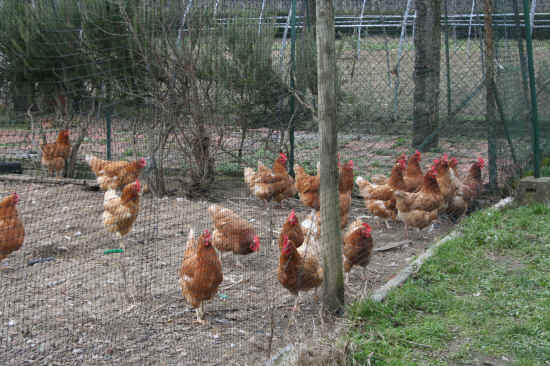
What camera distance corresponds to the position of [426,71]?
7961 millimetres

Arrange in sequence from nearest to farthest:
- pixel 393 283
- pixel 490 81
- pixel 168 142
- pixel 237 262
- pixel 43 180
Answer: pixel 393 283, pixel 237 262, pixel 490 81, pixel 168 142, pixel 43 180

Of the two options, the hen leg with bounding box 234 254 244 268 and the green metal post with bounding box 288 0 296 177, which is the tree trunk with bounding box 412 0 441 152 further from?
the hen leg with bounding box 234 254 244 268

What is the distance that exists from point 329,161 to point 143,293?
72.0 inches

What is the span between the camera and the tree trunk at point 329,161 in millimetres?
3270

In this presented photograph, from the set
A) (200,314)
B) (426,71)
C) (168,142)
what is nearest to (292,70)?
(168,142)

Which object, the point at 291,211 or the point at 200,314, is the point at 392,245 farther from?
the point at 200,314

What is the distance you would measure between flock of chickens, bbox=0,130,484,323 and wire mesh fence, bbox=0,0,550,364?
241 millimetres

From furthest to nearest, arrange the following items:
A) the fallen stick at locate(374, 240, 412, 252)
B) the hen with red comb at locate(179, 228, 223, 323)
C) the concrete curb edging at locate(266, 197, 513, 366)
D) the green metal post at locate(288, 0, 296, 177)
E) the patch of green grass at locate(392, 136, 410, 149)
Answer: the patch of green grass at locate(392, 136, 410, 149) < the green metal post at locate(288, 0, 296, 177) < the fallen stick at locate(374, 240, 412, 252) < the hen with red comb at locate(179, 228, 223, 323) < the concrete curb edging at locate(266, 197, 513, 366)

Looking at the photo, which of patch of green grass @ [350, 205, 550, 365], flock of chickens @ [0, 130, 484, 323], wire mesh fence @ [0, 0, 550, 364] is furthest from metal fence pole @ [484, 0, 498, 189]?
patch of green grass @ [350, 205, 550, 365]

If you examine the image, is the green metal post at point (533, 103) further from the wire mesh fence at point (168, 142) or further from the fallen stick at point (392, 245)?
the fallen stick at point (392, 245)

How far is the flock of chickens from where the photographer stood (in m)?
3.78

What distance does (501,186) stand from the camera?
6.59 meters

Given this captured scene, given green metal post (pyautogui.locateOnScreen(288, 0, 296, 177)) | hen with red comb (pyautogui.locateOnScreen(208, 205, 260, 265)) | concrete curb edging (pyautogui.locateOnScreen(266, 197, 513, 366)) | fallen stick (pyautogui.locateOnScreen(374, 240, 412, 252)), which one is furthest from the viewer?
green metal post (pyautogui.locateOnScreen(288, 0, 296, 177))

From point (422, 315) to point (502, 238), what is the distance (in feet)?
5.59
